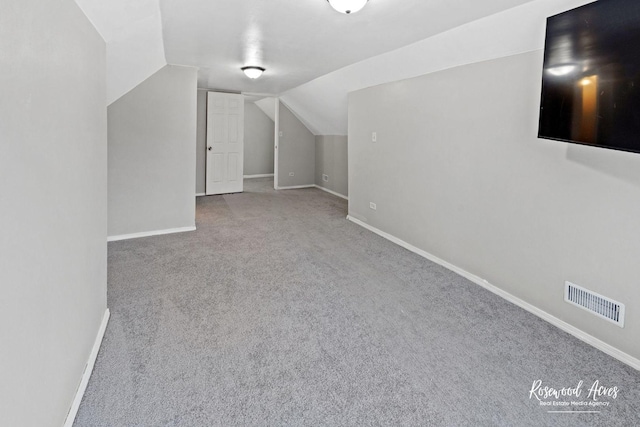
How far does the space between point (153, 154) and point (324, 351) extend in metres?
3.35

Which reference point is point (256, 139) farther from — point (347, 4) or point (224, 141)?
point (347, 4)

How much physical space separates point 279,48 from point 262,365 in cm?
302

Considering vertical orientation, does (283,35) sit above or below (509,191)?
above

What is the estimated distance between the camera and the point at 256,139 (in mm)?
9672

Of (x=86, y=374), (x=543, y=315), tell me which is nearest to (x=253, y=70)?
(x=86, y=374)

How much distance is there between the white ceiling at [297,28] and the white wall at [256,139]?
518 centimetres

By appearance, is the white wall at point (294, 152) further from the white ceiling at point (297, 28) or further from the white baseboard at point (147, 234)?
the white baseboard at point (147, 234)

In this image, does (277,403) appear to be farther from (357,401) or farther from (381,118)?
(381,118)

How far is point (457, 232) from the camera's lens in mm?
3283

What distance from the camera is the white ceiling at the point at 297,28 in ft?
8.00

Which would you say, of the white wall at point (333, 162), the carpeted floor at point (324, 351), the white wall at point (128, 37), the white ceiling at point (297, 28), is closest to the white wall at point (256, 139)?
the white wall at point (333, 162)

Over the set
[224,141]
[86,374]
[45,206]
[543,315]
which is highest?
[224,141]

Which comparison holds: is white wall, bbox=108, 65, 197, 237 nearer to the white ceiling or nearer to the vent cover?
the white ceiling

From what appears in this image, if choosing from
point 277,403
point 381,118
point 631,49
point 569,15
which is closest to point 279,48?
point 381,118
